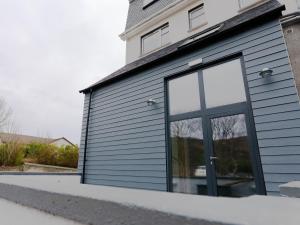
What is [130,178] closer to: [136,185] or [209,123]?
[136,185]

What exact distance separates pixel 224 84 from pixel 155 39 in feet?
14.8

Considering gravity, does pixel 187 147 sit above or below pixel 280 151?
above

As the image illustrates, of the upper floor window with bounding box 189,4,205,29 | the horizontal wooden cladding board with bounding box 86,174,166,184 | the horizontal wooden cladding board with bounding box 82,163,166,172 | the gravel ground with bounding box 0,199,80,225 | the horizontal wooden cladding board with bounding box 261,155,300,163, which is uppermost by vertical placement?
the upper floor window with bounding box 189,4,205,29

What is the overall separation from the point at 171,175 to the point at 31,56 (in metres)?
11.6

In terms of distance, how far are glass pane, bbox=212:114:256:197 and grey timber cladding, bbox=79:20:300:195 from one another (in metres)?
0.30

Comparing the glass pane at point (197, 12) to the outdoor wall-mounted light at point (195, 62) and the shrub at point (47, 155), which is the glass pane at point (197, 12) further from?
the shrub at point (47, 155)

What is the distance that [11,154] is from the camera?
9562mm

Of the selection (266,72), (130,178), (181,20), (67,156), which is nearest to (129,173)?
(130,178)

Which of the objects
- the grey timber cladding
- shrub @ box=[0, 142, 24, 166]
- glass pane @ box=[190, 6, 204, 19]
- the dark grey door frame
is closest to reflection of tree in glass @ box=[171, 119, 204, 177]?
the dark grey door frame

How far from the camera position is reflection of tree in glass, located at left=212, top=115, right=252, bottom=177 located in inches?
143

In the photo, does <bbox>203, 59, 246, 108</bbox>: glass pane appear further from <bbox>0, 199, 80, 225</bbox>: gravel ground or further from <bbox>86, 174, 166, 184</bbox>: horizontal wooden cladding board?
<bbox>0, 199, 80, 225</bbox>: gravel ground

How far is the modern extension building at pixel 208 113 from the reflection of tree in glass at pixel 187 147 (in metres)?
0.02

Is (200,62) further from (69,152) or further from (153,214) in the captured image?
(69,152)

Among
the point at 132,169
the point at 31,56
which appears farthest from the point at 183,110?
the point at 31,56
